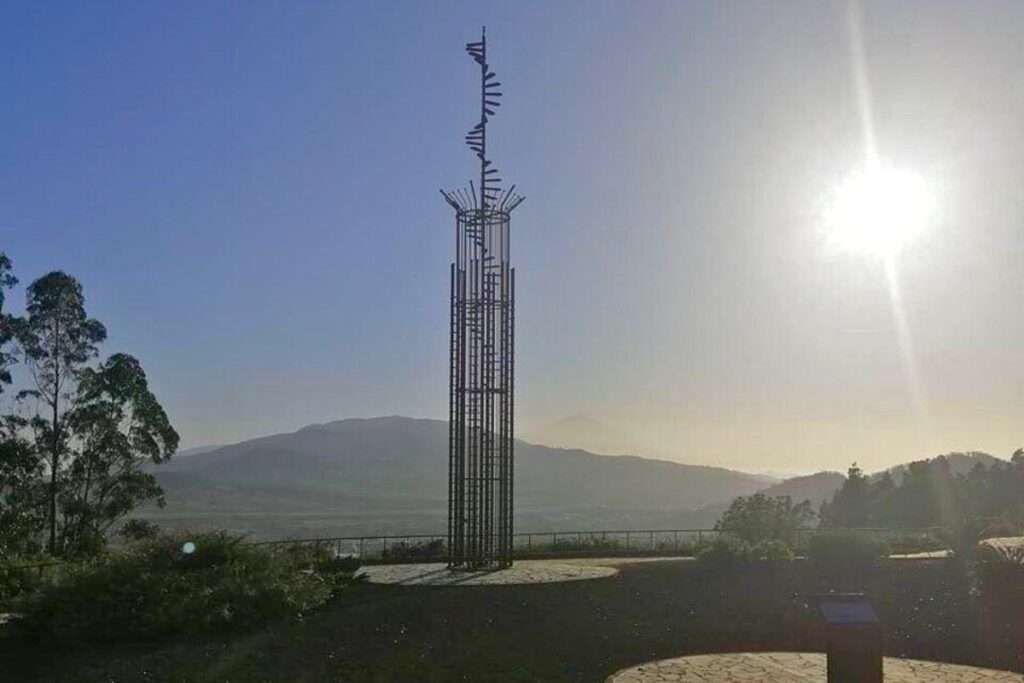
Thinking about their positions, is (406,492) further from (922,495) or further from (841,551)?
(841,551)

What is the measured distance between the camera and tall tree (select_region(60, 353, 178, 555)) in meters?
31.8

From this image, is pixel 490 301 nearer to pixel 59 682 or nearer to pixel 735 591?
pixel 735 591

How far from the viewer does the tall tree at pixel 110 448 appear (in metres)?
31.8

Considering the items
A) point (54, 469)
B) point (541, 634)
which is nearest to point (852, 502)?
point (54, 469)

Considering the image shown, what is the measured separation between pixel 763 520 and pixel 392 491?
151103 millimetres

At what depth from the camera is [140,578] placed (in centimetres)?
1342

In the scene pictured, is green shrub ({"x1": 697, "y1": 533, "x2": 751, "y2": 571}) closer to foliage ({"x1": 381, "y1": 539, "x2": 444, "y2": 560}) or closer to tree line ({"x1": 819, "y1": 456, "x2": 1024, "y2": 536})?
foliage ({"x1": 381, "y1": 539, "x2": 444, "y2": 560})

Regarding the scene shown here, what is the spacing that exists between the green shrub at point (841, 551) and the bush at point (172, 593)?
9.73m

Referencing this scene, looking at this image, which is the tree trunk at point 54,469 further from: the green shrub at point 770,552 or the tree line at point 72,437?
the green shrub at point 770,552

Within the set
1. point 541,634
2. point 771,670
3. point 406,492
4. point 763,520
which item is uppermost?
point 406,492

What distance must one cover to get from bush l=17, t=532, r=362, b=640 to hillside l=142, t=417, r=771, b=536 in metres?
80.0

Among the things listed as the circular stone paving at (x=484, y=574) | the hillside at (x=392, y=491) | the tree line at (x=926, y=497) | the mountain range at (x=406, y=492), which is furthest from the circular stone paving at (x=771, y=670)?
the hillside at (x=392, y=491)

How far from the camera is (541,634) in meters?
14.1

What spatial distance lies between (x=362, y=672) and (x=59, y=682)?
3137 mm
